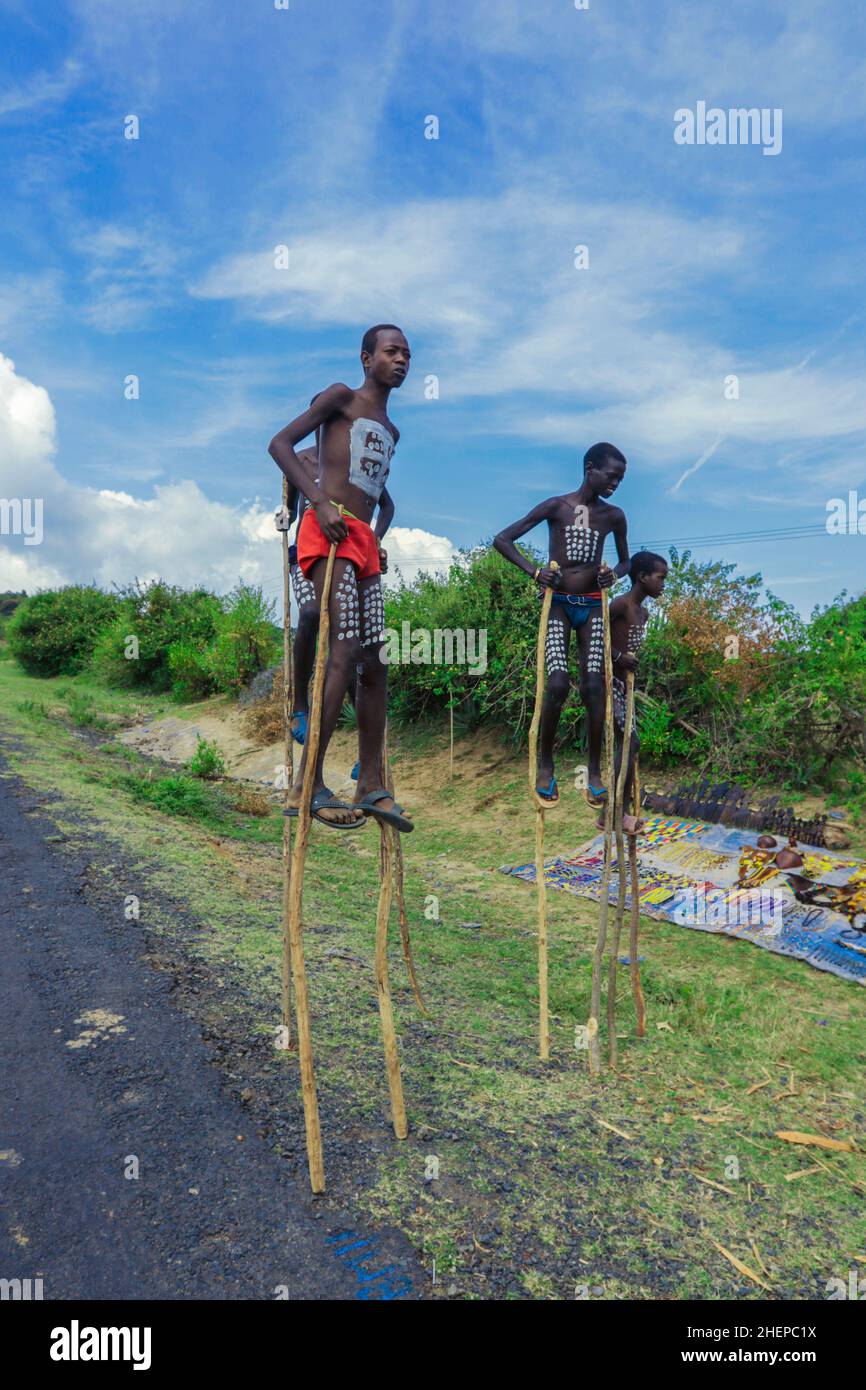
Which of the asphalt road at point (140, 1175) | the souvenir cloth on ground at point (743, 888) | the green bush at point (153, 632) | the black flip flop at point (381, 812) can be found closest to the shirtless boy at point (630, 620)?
the black flip flop at point (381, 812)

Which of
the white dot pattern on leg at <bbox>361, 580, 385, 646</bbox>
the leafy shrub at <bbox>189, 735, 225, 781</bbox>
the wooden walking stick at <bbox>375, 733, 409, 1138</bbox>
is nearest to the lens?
the wooden walking stick at <bbox>375, 733, 409, 1138</bbox>

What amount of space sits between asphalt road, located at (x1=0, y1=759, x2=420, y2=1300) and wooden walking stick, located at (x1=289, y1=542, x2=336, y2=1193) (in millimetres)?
269

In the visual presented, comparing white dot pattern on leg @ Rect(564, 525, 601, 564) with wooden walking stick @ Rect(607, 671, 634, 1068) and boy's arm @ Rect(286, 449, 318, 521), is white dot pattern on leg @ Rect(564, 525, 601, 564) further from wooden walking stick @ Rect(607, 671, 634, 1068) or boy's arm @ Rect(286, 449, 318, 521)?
boy's arm @ Rect(286, 449, 318, 521)

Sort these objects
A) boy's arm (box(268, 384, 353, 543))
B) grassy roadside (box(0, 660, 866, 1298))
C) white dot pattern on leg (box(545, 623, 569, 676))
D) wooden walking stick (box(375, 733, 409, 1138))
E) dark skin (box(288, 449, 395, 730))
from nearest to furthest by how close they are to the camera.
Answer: grassy roadside (box(0, 660, 866, 1298)) < boy's arm (box(268, 384, 353, 543)) < wooden walking stick (box(375, 733, 409, 1138)) < dark skin (box(288, 449, 395, 730)) < white dot pattern on leg (box(545, 623, 569, 676))

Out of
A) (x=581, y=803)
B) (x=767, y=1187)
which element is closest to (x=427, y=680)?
(x=581, y=803)

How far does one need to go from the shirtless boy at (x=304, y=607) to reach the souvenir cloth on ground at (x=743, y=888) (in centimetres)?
A: 424

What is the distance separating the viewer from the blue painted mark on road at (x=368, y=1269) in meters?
2.88

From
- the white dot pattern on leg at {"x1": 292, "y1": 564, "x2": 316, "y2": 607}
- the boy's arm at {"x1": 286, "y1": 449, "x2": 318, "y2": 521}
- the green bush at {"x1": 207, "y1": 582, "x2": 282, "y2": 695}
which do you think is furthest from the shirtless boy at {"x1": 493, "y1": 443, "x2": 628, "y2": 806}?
the green bush at {"x1": 207, "y1": 582, "x2": 282, "y2": 695}

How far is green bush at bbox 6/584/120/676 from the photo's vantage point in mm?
34281

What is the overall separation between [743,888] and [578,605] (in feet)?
17.6

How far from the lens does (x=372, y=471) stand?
3.94 m

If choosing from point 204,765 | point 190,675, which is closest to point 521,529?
point 204,765

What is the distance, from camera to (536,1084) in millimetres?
4555
